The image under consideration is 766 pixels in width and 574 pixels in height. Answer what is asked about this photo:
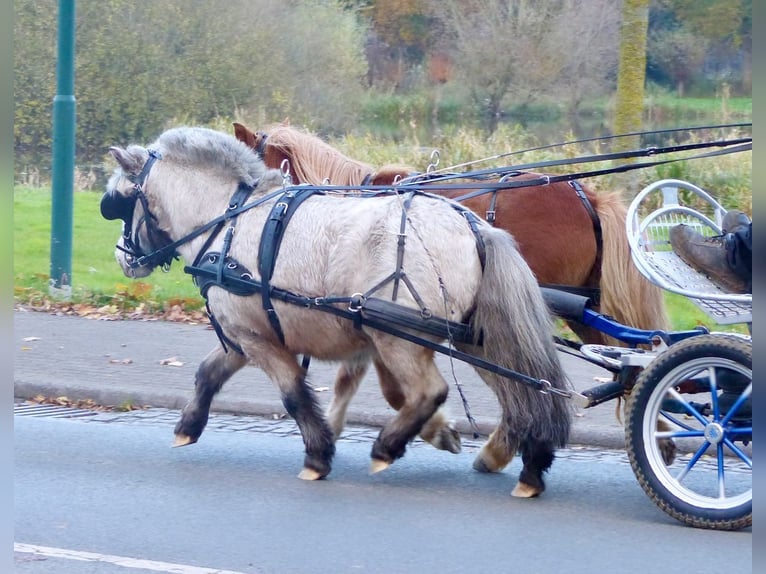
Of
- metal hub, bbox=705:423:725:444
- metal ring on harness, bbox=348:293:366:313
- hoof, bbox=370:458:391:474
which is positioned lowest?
hoof, bbox=370:458:391:474

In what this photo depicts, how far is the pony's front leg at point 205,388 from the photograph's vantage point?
251 inches

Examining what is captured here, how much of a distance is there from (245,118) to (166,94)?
2.53 m

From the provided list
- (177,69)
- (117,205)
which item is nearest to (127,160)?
(117,205)

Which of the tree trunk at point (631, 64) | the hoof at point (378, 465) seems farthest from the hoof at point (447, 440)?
the tree trunk at point (631, 64)

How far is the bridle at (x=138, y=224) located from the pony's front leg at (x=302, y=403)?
0.95 metres

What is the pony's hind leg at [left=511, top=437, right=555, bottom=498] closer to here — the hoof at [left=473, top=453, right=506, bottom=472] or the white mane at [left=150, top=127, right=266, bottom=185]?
the hoof at [left=473, top=453, right=506, bottom=472]

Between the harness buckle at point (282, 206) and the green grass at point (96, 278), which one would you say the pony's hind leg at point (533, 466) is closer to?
the harness buckle at point (282, 206)

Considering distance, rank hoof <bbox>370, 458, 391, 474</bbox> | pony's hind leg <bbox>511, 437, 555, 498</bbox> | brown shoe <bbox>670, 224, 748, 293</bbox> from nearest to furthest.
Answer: brown shoe <bbox>670, 224, 748, 293</bbox>
pony's hind leg <bbox>511, 437, 555, 498</bbox>
hoof <bbox>370, 458, 391, 474</bbox>

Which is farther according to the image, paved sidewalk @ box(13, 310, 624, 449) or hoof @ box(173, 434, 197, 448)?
paved sidewalk @ box(13, 310, 624, 449)

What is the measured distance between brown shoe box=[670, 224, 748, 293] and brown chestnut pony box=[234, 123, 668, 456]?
891 mm

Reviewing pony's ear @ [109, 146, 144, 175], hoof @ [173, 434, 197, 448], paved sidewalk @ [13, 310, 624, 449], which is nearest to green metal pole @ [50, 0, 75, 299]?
paved sidewalk @ [13, 310, 624, 449]

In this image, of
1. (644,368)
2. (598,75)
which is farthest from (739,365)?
(598,75)

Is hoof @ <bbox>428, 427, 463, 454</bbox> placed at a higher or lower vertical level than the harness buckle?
lower

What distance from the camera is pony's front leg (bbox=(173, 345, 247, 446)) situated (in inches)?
251
